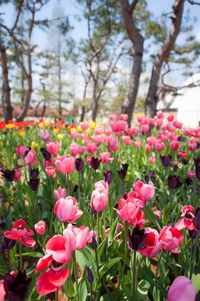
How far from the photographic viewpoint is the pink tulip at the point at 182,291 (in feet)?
2.24

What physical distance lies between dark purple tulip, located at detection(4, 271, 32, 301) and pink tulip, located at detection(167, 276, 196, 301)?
0.35m

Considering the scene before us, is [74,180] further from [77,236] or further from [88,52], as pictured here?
[88,52]

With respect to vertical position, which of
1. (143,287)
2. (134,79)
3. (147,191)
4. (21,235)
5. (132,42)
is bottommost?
(143,287)

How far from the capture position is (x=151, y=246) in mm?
987

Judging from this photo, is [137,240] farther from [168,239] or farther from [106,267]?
[106,267]

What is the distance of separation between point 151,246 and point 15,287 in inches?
18.3

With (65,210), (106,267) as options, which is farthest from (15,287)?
(106,267)

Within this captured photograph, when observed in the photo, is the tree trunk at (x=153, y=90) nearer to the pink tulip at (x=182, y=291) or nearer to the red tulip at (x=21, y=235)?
the red tulip at (x=21, y=235)

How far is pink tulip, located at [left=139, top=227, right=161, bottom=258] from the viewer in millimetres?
968

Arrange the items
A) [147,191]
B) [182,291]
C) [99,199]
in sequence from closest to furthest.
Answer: [182,291] → [99,199] → [147,191]

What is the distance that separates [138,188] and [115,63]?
17331mm

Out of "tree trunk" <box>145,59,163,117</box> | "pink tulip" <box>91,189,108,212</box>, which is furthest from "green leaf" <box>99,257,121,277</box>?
"tree trunk" <box>145,59,163,117</box>

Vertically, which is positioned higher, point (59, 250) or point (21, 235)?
point (59, 250)

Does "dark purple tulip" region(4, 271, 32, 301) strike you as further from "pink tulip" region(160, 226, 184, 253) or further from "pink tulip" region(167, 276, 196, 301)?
"pink tulip" region(160, 226, 184, 253)
